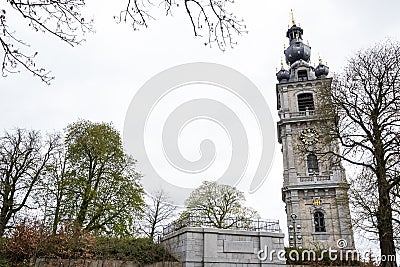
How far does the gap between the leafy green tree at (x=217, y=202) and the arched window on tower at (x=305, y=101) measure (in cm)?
1035

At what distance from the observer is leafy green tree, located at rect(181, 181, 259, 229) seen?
30.5 meters

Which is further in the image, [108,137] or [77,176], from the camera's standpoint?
[108,137]

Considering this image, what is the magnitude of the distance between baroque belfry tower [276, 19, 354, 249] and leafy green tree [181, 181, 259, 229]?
12.8 ft

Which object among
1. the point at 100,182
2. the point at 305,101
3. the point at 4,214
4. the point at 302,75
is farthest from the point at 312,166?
the point at 4,214

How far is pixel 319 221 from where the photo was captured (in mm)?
30125

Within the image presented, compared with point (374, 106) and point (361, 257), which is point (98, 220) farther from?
point (374, 106)

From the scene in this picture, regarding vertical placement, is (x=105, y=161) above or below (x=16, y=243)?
above

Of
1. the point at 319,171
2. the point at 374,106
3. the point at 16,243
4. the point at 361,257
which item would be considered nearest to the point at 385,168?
the point at 374,106

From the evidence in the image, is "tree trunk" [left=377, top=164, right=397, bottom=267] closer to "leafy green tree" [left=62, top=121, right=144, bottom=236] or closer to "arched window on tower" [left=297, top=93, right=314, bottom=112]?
"leafy green tree" [left=62, top=121, right=144, bottom=236]

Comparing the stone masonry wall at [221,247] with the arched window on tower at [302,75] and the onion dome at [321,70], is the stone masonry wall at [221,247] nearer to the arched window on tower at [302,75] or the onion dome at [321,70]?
the arched window on tower at [302,75]

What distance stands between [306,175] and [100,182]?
18.1 m

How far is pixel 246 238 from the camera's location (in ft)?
54.7

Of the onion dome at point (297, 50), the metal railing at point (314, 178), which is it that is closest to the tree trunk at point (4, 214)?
the metal railing at point (314, 178)

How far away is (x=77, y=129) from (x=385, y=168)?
1698 centimetres
